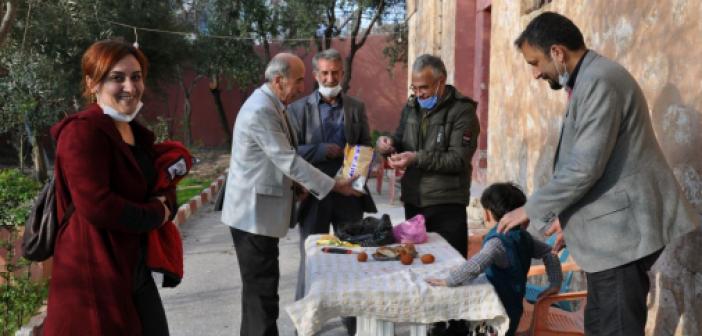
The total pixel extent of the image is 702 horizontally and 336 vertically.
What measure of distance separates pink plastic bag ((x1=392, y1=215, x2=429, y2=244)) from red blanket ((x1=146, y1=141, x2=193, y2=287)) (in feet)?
4.27

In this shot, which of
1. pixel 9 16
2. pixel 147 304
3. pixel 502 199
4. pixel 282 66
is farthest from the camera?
pixel 9 16

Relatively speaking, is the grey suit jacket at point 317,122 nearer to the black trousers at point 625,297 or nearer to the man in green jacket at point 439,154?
the man in green jacket at point 439,154

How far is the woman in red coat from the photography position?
220cm

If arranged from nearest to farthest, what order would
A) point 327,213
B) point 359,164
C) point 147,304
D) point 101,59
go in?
point 101,59 → point 147,304 → point 359,164 → point 327,213

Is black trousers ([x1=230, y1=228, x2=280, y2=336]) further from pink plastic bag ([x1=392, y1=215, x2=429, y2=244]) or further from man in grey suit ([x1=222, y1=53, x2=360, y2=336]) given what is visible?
pink plastic bag ([x1=392, y1=215, x2=429, y2=244])

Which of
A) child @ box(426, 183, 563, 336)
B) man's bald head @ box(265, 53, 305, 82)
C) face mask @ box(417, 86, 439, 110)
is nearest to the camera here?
child @ box(426, 183, 563, 336)

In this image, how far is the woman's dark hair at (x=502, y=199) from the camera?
310 centimetres

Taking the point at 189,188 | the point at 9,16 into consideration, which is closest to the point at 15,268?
the point at 9,16

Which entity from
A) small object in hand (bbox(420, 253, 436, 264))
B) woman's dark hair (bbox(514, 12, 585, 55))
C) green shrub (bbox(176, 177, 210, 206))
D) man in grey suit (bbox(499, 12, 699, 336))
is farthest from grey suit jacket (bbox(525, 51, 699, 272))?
green shrub (bbox(176, 177, 210, 206))

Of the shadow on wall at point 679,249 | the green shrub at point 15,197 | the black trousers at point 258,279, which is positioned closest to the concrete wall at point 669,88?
the shadow on wall at point 679,249

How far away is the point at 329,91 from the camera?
4.38 meters

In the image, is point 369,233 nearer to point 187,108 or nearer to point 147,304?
point 147,304

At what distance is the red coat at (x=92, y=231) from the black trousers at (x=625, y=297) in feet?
5.60

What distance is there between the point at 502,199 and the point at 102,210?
5.85ft
